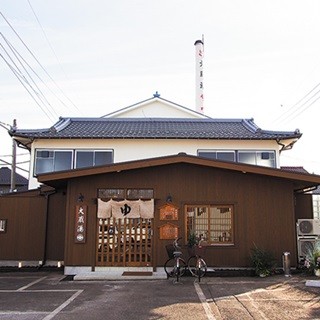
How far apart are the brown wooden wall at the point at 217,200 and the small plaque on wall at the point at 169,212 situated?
14 centimetres

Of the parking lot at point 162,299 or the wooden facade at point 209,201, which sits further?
Answer: the wooden facade at point 209,201

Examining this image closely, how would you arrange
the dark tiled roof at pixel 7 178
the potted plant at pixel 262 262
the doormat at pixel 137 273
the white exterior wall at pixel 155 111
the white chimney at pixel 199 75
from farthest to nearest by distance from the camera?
the dark tiled roof at pixel 7 178 < the white chimney at pixel 199 75 < the white exterior wall at pixel 155 111 < the doormat at pixel 137 273 < the potted plant at pixel 262 262

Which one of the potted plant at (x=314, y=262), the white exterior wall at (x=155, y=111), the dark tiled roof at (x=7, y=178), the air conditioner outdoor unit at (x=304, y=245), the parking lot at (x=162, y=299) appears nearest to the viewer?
the parking lot at (x=162, y=299)

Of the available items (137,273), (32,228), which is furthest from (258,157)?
(32,228)

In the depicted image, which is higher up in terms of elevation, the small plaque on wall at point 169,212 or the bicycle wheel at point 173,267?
the small plaque on wall at point 169,212

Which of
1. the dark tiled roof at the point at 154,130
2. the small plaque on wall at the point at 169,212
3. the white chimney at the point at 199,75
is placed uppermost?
the white chimney at the point at 199,75

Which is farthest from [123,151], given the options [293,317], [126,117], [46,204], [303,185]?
[293,317]

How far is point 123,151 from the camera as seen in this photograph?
14.4 meters

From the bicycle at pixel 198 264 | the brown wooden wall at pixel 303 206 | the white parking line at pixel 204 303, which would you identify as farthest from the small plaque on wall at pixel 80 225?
the brown wooden wall at pixel 303 206

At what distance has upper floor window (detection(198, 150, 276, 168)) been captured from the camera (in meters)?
14.4

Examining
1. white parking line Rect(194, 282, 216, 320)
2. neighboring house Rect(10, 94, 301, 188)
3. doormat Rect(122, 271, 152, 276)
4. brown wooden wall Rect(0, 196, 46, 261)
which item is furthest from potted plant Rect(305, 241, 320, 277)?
brown wooden wall Rect(0, 196, 46, 261)

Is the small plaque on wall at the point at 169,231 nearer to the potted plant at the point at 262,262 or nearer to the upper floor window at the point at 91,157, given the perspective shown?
the potted plant at the point at 262,262

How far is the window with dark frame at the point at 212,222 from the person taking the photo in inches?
422

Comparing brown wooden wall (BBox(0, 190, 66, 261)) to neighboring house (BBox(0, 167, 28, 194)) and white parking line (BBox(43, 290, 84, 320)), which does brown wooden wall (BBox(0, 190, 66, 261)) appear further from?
neighboring house (BBox(0, 167, 28, 194))
